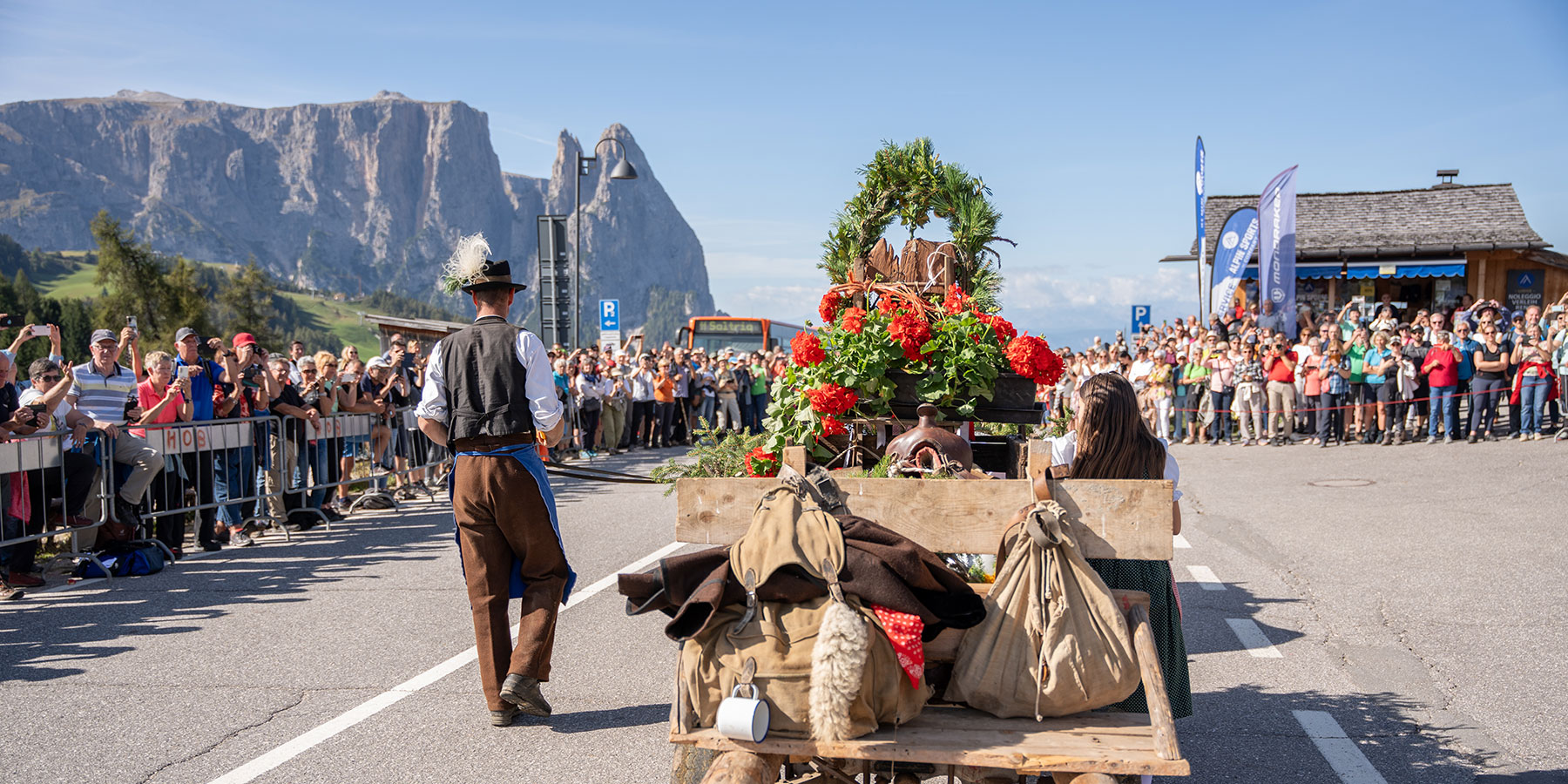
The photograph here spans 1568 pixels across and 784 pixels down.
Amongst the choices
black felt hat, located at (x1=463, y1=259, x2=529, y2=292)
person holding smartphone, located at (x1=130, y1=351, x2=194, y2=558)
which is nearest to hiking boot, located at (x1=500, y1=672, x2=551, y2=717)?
black felt hat, located at (x1=463, y1=259, x2=529, y2=292)

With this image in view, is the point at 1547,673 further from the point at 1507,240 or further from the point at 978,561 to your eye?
the point at 1507,240

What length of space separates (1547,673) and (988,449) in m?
3.12

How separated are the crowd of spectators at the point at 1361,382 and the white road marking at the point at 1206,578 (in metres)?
8.46

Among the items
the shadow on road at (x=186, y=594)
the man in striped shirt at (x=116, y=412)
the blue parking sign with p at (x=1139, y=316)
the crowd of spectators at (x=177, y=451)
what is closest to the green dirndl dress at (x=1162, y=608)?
the shadow on road at (x=186, y=594)

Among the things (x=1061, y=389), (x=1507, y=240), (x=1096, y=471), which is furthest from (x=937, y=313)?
(x=1507, y=240)

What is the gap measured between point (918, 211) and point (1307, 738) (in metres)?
4.35

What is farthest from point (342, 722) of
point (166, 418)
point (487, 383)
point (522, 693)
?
point (166, 418)

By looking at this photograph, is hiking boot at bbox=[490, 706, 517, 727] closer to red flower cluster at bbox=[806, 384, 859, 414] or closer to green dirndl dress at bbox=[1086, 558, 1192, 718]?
red flower cluster at bbox=[806, 384, 859, 414]

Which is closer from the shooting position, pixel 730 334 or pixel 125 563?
pixel 125 563

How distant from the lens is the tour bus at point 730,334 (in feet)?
108

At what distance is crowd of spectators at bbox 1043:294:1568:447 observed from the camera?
1702cm

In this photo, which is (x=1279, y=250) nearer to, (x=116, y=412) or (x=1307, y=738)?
(x=1307, y=738)

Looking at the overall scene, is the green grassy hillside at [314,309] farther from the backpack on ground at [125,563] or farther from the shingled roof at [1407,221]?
the backpack on ground at [125,563]

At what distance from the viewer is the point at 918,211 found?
7703 mm
